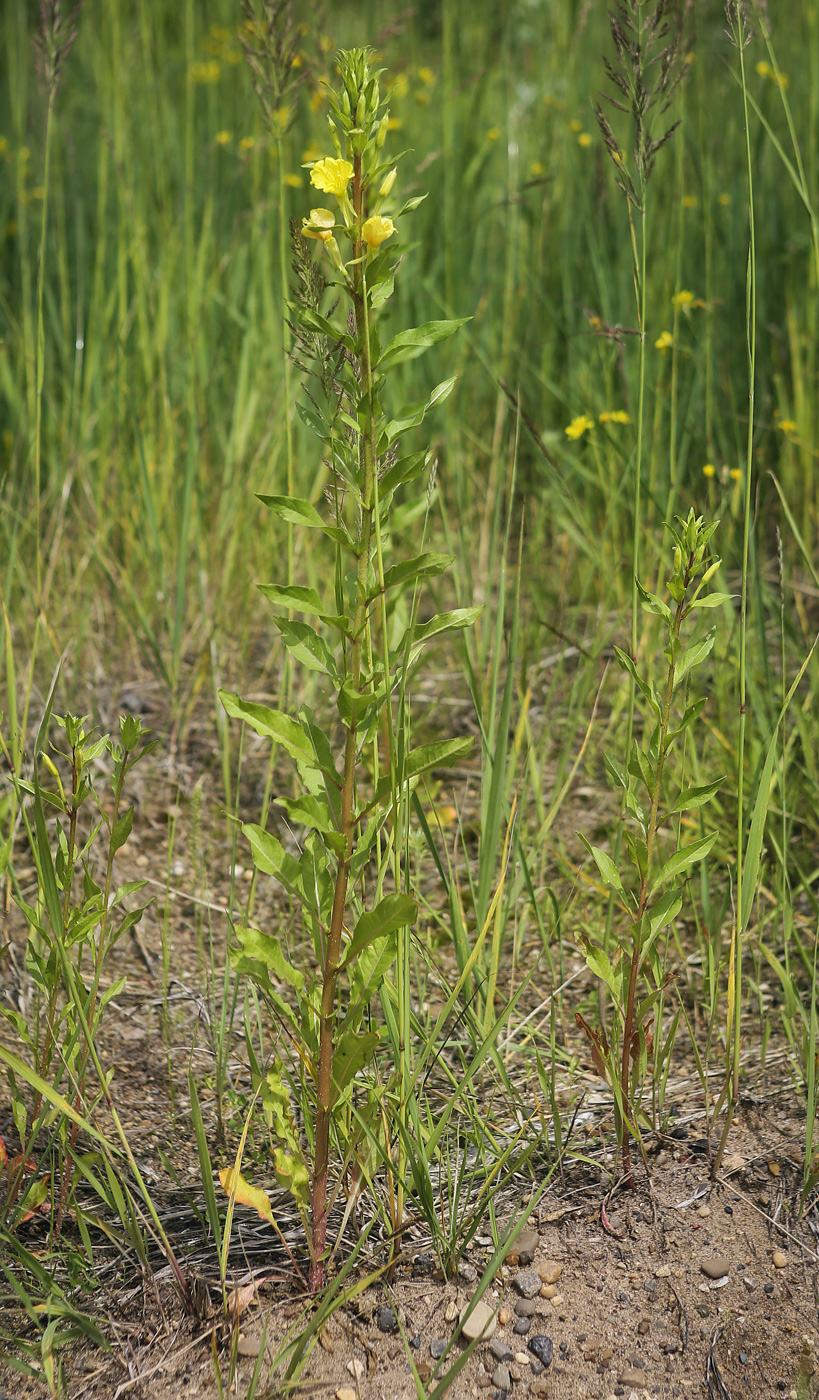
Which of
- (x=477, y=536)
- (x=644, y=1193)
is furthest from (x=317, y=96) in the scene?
(x=644, y=1193)

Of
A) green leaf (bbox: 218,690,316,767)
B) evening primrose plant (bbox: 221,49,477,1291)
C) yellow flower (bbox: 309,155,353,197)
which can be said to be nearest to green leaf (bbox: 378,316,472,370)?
evening primrose plant (bbox: 221,49,477,1291)

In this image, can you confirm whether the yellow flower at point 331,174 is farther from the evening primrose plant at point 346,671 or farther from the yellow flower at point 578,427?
the yellow flower at point 578,427

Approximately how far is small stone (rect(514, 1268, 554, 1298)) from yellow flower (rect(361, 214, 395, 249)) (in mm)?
942

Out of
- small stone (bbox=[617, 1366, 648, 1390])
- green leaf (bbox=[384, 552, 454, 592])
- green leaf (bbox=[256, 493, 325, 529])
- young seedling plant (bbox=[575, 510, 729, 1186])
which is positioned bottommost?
small stone (bbox=[617, 1366, 648, 1390])

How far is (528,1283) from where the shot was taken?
3.35ft

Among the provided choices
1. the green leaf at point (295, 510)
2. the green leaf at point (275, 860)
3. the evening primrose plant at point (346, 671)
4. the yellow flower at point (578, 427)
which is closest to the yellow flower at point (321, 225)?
the evening primrose plant at point (346, 671)

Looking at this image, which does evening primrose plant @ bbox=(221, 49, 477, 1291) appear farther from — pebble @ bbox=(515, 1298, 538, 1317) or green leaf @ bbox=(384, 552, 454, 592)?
pebble @ bbox=(515, 1298, 538, 1317)

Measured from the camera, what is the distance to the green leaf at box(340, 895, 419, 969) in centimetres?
87

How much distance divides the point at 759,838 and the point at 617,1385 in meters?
0.53

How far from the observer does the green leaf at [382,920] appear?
865 millimetres

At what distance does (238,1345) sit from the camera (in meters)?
0.96

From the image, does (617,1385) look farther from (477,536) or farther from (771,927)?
(477,536)

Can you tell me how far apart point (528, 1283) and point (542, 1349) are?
6cm

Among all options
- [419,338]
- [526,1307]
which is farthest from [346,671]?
[526,1307]
